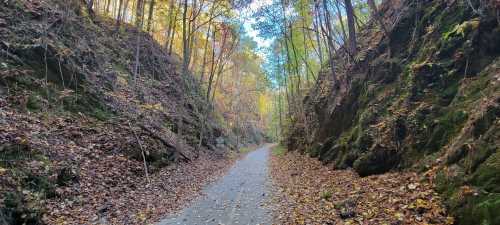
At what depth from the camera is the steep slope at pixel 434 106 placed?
5.38m

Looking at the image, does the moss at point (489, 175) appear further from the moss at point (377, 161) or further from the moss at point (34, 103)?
the moss at point (34, 103)

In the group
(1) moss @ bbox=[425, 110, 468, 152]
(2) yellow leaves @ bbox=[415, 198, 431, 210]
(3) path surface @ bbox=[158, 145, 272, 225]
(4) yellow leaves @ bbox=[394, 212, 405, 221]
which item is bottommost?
(3) path surface @ bbox=[158, 145, 272, 225]

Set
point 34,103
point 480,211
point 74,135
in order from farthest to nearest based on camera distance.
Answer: point 74,135 → point 34,103 → point 480,211

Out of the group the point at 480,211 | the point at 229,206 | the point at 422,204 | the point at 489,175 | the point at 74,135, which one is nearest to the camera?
the point at 480,211

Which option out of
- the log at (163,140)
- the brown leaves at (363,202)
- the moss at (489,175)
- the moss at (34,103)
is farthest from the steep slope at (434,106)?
the moss at (34,103)

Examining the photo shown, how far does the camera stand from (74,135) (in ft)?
31.8

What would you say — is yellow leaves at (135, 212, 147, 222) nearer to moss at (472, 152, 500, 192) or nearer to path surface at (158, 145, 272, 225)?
path surface at (158, 145, 272, 225)

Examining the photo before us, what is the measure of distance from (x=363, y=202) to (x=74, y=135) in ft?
27.9

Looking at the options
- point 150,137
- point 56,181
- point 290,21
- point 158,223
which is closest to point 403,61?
point 158,223

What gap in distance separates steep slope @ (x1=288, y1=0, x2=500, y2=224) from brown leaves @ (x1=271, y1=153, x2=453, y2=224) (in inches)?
13.5

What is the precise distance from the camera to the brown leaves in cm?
561

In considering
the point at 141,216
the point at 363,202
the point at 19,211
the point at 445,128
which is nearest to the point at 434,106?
the point at 445,128

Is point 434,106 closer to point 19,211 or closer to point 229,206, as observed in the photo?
point 229,206

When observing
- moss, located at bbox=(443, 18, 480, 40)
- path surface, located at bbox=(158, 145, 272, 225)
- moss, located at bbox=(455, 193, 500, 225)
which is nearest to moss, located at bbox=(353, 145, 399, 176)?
path surface, located at bbox=(158, 145, 272, 225)
